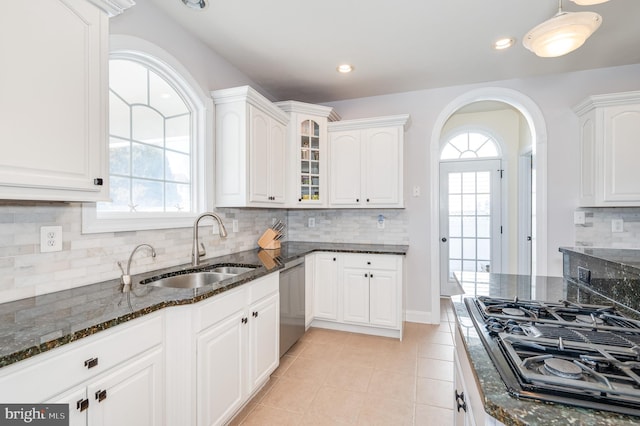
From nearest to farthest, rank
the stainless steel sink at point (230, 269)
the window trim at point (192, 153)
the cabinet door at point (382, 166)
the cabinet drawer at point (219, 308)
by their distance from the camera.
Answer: the cabinet drawer at point (219, 308), the window trim at point (192, 153), the stainless steel sink at point (230, 269), the cabinet door at point (382, 166)

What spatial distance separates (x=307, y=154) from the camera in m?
3.43

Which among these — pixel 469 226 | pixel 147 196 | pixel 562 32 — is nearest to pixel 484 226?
pixel 469 226

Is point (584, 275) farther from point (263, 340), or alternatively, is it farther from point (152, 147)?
point (152, 147)

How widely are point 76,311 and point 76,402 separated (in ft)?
1.13

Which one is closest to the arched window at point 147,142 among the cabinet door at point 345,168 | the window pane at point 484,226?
the cabinet door at point 345,168

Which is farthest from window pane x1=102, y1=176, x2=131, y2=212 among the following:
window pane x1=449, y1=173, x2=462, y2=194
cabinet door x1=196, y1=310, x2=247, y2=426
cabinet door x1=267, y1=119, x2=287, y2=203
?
window pane x1=449, y1=173, x2=462, y2=194

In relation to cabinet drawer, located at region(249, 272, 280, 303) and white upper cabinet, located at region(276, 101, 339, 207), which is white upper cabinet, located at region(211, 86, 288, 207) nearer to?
white upper cabinet, located at region(276, 101, 339, 207)

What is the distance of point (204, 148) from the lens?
255cm

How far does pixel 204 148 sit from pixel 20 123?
1452 mm

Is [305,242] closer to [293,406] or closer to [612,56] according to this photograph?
[293,406]

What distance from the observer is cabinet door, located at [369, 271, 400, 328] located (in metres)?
3.03

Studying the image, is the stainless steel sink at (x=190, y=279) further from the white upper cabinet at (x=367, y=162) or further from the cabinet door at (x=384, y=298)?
the white upper cabinet at (x=367, y=162)

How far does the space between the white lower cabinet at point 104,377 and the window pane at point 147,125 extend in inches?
52.9

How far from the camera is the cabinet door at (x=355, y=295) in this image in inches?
123
